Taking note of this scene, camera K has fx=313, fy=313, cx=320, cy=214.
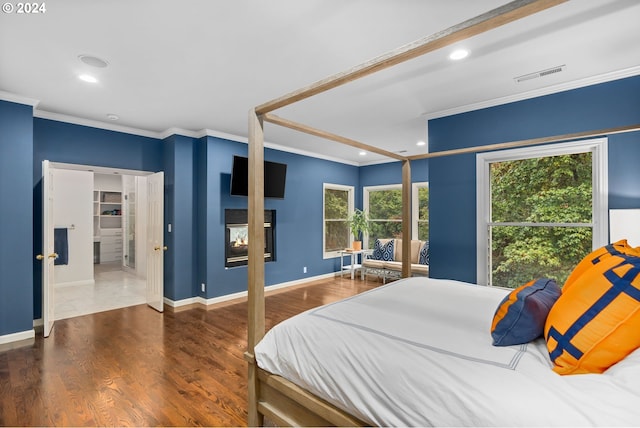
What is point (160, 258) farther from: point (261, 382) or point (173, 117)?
point (261, 382)

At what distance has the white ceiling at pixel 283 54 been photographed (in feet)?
6.43

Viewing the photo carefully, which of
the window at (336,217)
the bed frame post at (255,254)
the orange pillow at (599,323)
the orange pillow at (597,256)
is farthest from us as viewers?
the window at (336,217)

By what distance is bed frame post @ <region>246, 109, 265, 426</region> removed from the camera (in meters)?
1.79

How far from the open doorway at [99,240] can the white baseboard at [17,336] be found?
0.86 meters

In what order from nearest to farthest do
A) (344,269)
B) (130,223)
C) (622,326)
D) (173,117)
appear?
(622,326) < (173,117) < (344,269) < (130,223)

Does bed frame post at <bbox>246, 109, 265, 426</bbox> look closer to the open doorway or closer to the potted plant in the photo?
the open doorway

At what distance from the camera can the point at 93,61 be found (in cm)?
258

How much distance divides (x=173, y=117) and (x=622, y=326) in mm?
4527

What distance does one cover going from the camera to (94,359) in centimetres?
296

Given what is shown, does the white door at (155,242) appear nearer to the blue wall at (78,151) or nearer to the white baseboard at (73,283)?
the blue wall at (78,151)

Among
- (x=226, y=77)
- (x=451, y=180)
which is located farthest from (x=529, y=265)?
(x=226, y=77)

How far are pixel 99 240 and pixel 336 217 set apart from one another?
632cm

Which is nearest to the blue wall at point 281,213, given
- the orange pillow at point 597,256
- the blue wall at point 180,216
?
the blue wall at point 180,216

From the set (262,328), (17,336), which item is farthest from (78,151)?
(262,328)
